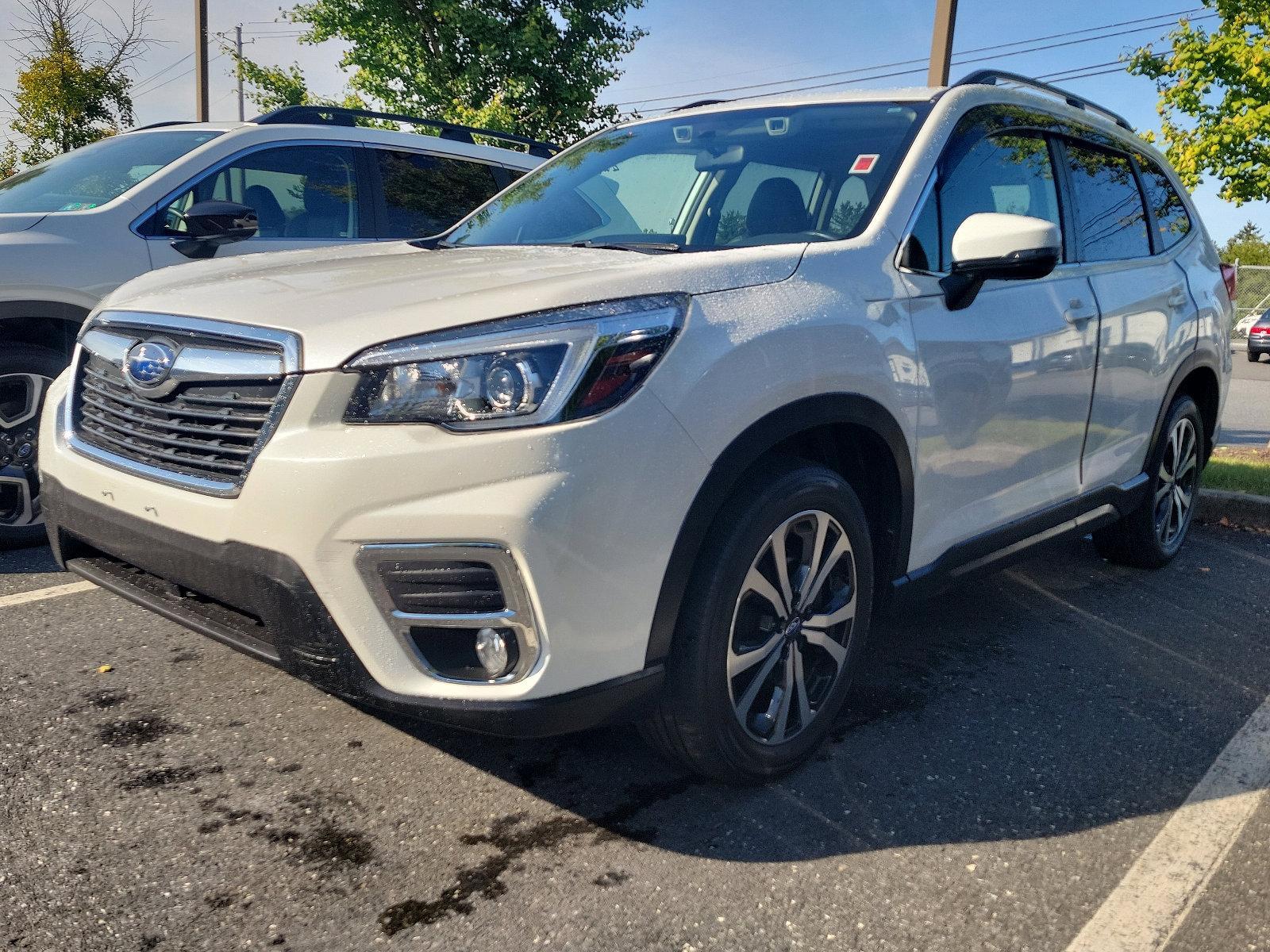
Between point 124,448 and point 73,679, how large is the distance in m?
0.96

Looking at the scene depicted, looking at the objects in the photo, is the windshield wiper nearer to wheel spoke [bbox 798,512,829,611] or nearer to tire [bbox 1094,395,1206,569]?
wheel spoke [bbox 798,512,829,611]

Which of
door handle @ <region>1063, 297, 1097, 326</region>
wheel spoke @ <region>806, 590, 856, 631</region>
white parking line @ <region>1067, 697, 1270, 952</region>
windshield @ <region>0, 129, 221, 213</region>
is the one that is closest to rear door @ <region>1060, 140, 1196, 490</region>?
door handle @ <region>1063, 297, 1097, 326</region>

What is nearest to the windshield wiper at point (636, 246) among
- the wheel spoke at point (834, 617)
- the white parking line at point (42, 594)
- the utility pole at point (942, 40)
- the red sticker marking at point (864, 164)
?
the red sticker marking at point (864, 164)

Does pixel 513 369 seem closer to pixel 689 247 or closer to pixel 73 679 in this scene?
pixel 689 247

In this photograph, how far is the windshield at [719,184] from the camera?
3.05 m

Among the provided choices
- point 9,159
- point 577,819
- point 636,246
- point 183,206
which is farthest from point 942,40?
point 9,159

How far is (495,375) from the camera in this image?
7.06 feet

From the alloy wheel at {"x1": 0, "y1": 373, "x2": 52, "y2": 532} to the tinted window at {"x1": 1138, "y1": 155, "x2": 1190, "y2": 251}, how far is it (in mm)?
4476

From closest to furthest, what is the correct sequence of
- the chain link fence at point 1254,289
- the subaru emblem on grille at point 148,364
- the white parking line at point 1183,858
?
the white parking line at point 1183,858 < the subaru emblem on grille at point 148,364 < the chain link fence at point 1254,289

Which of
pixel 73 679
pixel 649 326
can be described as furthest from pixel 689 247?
pixel 73 679

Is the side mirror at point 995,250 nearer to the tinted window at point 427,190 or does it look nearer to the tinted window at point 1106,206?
the tinted window at point 1106,206

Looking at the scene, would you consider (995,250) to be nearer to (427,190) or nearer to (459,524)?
(459,524)

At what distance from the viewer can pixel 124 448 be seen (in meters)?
2.62

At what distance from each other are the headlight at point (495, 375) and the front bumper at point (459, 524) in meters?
0.04
